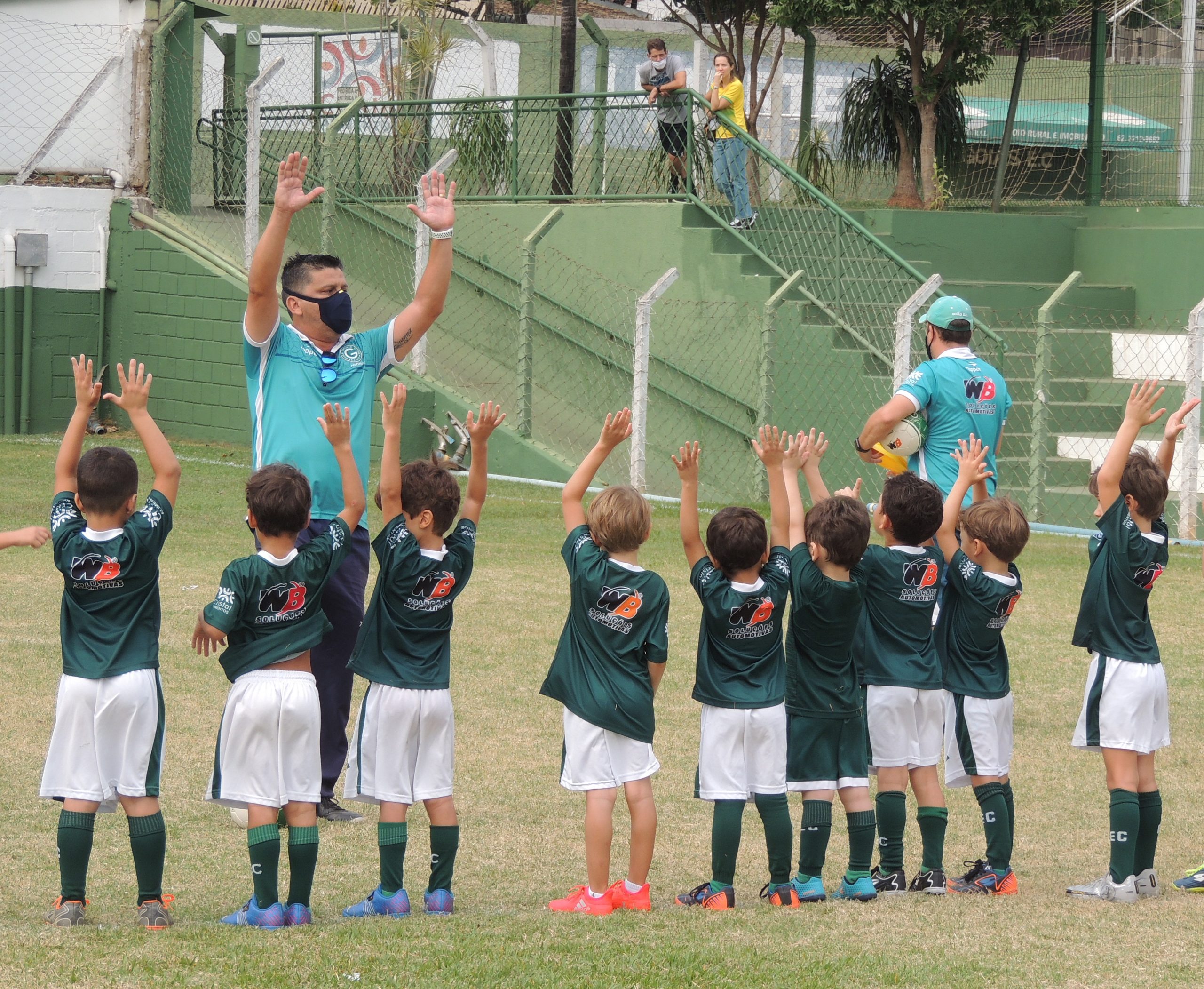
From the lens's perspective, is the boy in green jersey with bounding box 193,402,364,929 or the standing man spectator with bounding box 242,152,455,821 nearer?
the boy in green jersey with bounding box 193,402,364,929

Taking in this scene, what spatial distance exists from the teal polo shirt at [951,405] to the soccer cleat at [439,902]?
2.53m

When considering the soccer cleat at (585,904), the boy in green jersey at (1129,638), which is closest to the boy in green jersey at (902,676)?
the boy in green jersey at (1129,638)

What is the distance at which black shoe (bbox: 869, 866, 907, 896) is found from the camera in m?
4.88

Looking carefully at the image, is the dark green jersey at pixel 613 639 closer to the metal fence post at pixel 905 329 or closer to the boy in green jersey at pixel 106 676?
the boy in green jersey at pixel 106 676

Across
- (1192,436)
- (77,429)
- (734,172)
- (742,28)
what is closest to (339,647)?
(77,429)

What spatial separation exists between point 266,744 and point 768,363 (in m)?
9.61

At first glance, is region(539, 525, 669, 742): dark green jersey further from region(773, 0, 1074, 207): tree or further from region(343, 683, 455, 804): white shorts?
region(773, 0, 1074, 207): tree

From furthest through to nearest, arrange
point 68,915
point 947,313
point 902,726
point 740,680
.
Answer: point 947,313 → point 902,726 → point 740,680 → point 68,915

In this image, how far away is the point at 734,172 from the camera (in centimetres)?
1474

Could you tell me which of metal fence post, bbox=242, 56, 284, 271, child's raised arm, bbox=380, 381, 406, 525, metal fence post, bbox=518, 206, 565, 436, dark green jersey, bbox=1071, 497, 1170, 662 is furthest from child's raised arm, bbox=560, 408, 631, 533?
metal fence post, bbox=242, 56, 284, 271

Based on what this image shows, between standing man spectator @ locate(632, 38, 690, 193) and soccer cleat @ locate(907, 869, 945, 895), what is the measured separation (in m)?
10.5

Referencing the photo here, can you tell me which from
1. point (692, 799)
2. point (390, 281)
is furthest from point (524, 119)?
point (692, 799)

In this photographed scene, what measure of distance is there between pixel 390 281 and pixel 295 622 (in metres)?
11.9

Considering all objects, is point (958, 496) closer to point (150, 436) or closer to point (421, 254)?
point (150, 436)
